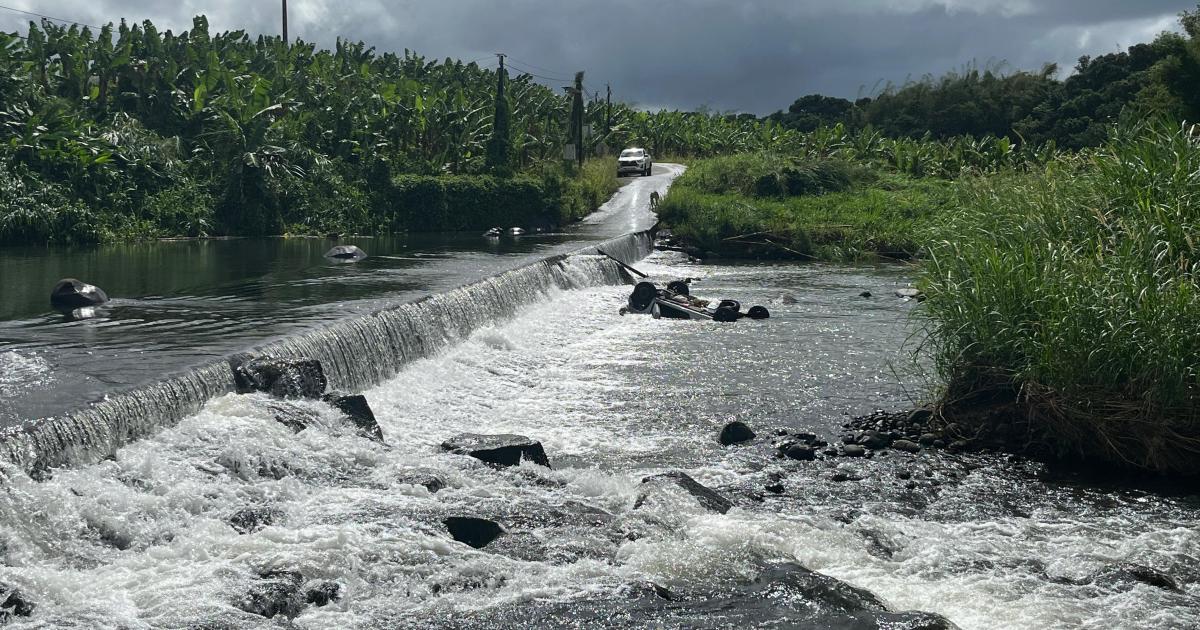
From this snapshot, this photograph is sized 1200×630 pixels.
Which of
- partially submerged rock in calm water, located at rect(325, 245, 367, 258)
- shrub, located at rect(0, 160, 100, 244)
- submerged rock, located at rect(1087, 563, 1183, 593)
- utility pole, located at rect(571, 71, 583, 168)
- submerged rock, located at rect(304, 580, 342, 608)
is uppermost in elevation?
utility pole, located at rect(571, 71, 583, 168)

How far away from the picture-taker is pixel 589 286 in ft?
87.5

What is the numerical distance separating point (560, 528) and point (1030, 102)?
6397 cm

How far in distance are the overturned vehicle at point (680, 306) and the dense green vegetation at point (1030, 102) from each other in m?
24.4

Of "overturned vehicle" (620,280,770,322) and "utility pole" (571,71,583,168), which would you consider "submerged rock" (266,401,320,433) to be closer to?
"overturned vehicle" (620,280,770,322)

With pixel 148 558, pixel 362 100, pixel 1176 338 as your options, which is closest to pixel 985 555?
pixel 1176 338

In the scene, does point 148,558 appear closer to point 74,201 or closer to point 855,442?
point 855,442

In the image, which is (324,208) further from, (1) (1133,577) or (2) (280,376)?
(1) (1133,577)

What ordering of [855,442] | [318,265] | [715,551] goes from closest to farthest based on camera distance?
[715,551], [855,442], [318,265]

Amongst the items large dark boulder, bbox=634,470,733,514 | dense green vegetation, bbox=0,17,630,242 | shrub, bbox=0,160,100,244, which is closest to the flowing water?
large dark boulder, bbox=634,470,733,514

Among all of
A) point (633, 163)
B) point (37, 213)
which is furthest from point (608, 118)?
point (37, 213)

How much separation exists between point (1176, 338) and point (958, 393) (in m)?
2.40

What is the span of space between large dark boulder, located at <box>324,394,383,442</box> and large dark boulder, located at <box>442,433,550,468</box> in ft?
2.55

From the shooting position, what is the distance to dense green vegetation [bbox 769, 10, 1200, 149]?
52097 mm

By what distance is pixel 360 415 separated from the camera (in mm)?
11141
